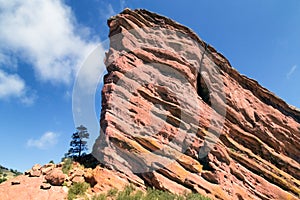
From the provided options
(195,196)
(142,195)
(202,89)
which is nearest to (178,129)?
(195,196)

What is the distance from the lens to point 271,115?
96.1ft

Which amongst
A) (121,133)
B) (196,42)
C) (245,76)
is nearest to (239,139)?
(245,76)

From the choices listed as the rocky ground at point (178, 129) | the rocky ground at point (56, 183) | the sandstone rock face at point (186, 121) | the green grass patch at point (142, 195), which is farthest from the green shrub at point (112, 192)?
the sandstone rock face at point (186, 121)

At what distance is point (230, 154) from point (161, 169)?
8.16 metres

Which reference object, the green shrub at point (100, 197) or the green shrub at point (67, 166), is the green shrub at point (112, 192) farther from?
the green shrub at point (67, 166)

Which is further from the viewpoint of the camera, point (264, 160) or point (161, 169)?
point (264, 160)

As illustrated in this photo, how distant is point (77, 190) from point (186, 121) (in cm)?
1004

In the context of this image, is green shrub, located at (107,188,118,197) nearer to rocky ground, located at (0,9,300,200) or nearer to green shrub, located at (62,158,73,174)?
rocky ground, located at (0,9,300,200)

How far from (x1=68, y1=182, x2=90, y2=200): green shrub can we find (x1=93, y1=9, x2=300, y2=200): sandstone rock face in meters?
2.06

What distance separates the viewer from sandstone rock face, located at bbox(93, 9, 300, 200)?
18.2 metres

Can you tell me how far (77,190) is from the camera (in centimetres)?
1523

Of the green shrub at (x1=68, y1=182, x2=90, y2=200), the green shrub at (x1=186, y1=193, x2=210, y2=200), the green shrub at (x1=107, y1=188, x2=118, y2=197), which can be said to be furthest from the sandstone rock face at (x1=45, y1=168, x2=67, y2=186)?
the green shrub at (x1=186, y1=193, x2=210, y2=200)

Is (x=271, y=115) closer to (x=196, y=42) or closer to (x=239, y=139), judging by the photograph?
(x=239, y=139)

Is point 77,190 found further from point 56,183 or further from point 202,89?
point 202,89
